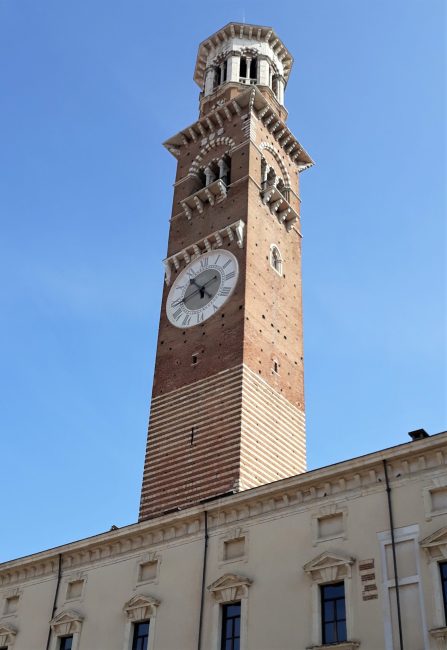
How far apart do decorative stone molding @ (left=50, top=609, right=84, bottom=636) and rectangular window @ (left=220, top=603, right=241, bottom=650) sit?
4711mm

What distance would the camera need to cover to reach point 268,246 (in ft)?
108

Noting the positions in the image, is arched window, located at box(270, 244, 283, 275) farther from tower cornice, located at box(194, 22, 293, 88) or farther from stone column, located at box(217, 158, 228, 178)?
tower cornice, located at box(194, 22, 293, 88)

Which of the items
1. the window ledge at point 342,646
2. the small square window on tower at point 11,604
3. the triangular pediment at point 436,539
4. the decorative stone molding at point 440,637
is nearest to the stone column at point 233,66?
the small square window on tower at point 11,604

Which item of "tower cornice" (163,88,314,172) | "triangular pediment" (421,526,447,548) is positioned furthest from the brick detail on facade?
"tower cornice" (163,88,314,172)

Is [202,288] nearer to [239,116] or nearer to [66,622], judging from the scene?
[239,116]

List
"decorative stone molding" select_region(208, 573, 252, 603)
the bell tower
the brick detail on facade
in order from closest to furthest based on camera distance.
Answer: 1. "decorative stone molding" select_region(208, 573, 252, 603)
2. the brick detail on facade
3. the bell tower

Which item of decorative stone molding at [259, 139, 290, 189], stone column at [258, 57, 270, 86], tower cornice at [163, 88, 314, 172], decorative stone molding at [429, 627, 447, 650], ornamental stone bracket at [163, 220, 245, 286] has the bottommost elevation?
decorative stone molding at [429, 627, 447, 650]

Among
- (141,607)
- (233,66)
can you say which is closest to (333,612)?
(141,607)

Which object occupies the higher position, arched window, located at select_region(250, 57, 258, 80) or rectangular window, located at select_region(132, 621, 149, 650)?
arched window, located at select_region(250, 57, 258, 80)

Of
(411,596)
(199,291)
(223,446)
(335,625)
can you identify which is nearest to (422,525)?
(411,596)

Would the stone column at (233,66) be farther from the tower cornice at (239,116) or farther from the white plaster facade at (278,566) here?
the white plaster facade at (278,566)

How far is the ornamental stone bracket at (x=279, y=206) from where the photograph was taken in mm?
34031

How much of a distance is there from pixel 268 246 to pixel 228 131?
682 centimetres

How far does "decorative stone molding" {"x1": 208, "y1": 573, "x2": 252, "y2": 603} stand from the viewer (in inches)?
709
